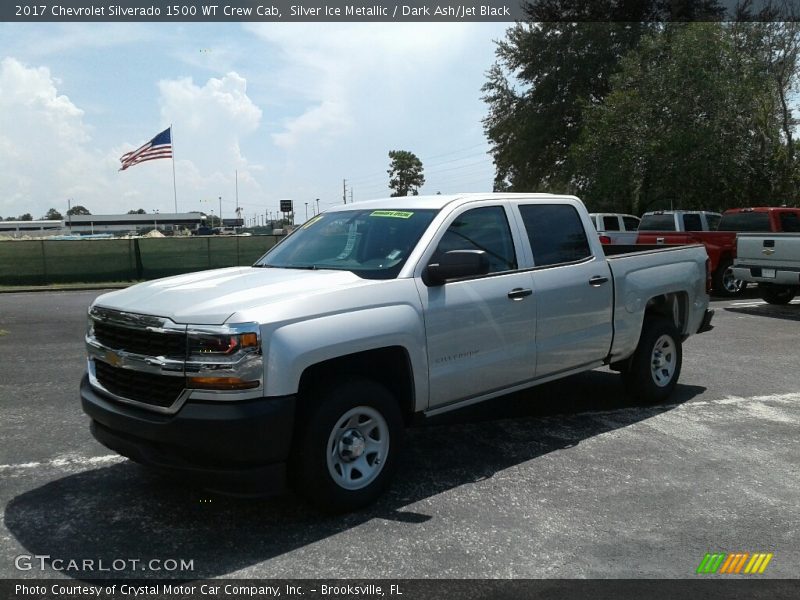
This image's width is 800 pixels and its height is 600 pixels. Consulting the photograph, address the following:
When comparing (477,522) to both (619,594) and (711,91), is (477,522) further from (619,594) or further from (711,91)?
(711,91)

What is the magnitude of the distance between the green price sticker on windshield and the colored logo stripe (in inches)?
114

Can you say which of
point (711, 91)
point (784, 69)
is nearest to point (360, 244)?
point (711, 91)

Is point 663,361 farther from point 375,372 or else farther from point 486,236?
point 375,372

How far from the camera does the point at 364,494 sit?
418 centimetres

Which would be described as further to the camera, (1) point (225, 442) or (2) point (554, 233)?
(2) point (554, 233)

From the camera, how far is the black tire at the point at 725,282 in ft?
51.2

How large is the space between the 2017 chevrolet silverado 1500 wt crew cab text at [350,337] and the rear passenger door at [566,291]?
0.05 ft

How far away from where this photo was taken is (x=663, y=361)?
6.71m

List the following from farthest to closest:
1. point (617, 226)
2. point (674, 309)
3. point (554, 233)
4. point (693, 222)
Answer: point (617, 226), point (693, 222), point (674, 309), point (554, 233)

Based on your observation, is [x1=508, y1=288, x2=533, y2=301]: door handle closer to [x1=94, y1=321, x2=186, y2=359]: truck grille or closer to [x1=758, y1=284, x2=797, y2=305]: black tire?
[x1=94, y1=321, x2=186, y2=359]: truck grille

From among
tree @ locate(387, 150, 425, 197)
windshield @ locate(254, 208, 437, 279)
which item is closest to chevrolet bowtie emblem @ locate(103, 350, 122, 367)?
windshield @ locate(254, 208, 437, 279)

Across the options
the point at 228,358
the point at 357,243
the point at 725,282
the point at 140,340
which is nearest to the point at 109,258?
the point at 725,282

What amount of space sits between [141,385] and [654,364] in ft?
15.5
